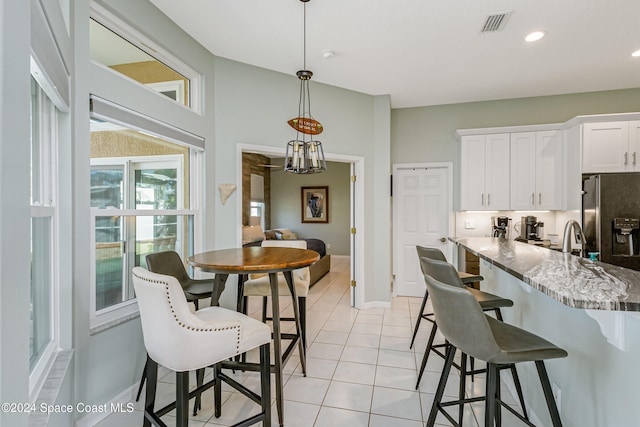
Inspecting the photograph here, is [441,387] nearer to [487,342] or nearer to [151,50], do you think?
[487,342]

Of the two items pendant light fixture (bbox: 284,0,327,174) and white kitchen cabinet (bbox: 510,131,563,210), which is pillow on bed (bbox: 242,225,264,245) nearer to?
→ pendant light fixture (bbox: 284,0,327,174)

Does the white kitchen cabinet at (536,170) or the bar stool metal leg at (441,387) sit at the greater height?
the white kitchen cabinet at (536,170)

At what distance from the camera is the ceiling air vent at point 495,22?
8.16 feet

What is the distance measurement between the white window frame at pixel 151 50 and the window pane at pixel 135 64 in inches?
1.1

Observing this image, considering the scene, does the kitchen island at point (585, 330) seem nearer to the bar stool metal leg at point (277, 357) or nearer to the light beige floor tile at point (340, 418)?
the light beige floor tile at point (340, 418)

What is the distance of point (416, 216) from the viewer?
472 centimetres

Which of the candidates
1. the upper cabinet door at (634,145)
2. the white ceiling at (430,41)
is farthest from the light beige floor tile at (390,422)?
the upper cabinet door at (634,145)

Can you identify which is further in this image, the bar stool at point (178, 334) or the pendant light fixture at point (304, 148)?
the pendant light fixture at point (304, 148)

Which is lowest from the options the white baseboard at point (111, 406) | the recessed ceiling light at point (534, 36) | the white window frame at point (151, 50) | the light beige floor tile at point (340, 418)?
the light beige floor tile at point (340, 418)

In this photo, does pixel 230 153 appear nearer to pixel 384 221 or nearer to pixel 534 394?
pixel 384 221

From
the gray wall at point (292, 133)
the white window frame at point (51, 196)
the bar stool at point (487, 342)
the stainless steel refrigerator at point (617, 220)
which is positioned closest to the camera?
the bar stool at point (487, 342)

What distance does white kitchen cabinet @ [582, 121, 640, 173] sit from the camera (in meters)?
3.54

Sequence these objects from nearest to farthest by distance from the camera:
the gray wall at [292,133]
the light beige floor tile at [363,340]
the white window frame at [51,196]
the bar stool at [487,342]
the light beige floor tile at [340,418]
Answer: the bar stool at [487,342] < the white window frame at [51,196] < the light beige floor tile at [340,418] < the light beige floor tile at [363,340] < the gray wall at [292,133]

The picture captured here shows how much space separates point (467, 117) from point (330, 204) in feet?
14.9
